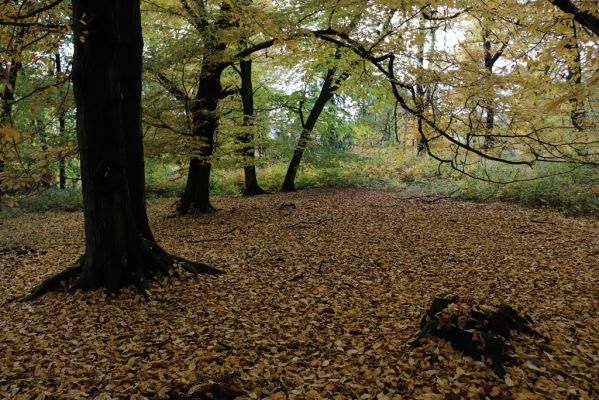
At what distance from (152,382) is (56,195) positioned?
14890mm

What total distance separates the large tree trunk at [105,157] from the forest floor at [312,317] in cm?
Result: 30

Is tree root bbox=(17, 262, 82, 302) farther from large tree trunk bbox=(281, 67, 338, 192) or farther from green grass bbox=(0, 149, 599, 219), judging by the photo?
large tree trunk bbox=(281, 67, 338, 192)

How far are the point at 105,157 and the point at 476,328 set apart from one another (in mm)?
4449

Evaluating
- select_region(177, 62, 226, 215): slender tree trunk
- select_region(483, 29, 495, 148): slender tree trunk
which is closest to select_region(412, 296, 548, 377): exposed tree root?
select_region(483, 29, 495, 148): slender tree trunk

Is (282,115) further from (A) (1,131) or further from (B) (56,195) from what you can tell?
(A) (1,131)

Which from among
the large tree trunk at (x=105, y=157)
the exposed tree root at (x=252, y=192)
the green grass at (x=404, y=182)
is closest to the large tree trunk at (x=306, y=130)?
the green grass at (x=404, y=182)

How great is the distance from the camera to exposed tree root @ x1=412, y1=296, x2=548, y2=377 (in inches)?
136

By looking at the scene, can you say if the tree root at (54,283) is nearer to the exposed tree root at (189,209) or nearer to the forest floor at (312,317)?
the forest floor at (312,317)

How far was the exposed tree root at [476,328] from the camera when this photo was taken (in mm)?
3444

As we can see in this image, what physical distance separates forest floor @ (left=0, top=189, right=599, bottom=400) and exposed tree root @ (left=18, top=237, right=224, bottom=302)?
0.51ft

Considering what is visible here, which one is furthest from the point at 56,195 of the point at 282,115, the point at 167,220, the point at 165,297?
the point at 165,297

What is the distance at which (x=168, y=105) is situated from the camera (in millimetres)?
8727

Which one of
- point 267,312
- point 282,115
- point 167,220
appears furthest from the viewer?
point 282,115

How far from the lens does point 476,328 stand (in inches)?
143
